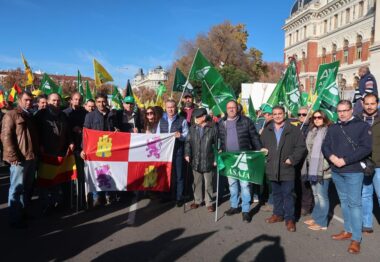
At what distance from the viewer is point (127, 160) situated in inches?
238

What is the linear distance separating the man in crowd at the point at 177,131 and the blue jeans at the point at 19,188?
2422mm

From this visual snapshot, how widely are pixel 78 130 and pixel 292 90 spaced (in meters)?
4.75

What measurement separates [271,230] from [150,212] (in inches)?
85.3

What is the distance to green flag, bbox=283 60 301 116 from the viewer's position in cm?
757

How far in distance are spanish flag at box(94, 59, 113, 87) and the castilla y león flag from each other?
3.53 metres

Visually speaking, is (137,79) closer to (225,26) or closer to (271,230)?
(225,26)

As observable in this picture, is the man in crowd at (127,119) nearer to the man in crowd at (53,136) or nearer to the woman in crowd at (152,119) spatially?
the woman in crowd at (152,119)

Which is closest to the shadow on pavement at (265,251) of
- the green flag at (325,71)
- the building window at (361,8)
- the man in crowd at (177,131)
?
the man in crowd at (177,131)

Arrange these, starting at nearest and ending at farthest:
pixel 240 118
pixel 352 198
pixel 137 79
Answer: pixel 352 198 < pixel 240 118 < pixel 137 79

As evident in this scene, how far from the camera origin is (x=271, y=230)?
5195 millimetres

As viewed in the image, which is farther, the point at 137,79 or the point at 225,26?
the point at 137,79

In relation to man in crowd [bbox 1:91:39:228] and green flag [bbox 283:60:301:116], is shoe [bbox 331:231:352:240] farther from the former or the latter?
man in crowd [bbox 1:91:39:228]

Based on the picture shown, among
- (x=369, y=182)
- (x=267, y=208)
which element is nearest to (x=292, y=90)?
(x=267, y=208)

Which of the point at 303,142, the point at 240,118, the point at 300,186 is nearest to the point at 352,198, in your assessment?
the point at 303,142
